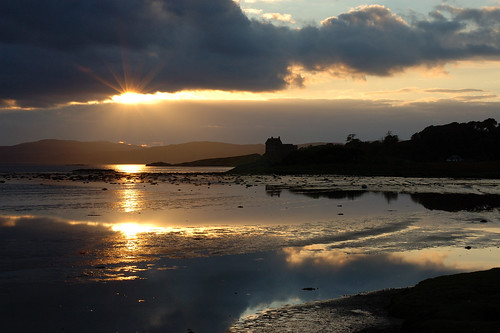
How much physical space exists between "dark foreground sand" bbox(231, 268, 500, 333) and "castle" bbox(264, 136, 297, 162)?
144339mm

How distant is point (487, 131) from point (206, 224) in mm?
169376

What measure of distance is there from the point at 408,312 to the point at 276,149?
149 m

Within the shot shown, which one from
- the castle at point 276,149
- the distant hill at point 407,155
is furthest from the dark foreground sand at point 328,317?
the castle at point 276,149

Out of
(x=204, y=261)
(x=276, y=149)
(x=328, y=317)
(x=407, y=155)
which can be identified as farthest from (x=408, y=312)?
(x=407, y=155)

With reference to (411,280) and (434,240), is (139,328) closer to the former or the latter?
(411,280)

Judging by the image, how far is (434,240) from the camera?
20719 mm

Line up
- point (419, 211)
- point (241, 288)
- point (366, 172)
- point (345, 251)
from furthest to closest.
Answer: point (366, 172)
point (419, 211)
point (345, 251)
point (241, 288)

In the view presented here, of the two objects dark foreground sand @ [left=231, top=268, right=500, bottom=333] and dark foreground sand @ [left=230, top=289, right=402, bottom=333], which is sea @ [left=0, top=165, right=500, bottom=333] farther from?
dark foreground sand @ [left=231, top=268, right=500, bottom=333]

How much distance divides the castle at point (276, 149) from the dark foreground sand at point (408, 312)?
14434cm

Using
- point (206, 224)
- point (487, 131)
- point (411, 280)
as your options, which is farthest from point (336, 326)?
point (487, 131)

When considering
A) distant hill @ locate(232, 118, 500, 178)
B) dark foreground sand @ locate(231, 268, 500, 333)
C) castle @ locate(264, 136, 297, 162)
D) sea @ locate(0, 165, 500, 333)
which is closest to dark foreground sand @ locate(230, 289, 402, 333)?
dark foreground sand @ locate(231, 268, 500, 333)

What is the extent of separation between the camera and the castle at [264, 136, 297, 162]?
156875 mm

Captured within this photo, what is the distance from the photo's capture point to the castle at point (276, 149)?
6176 inches

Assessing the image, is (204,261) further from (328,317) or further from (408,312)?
(408,312)
